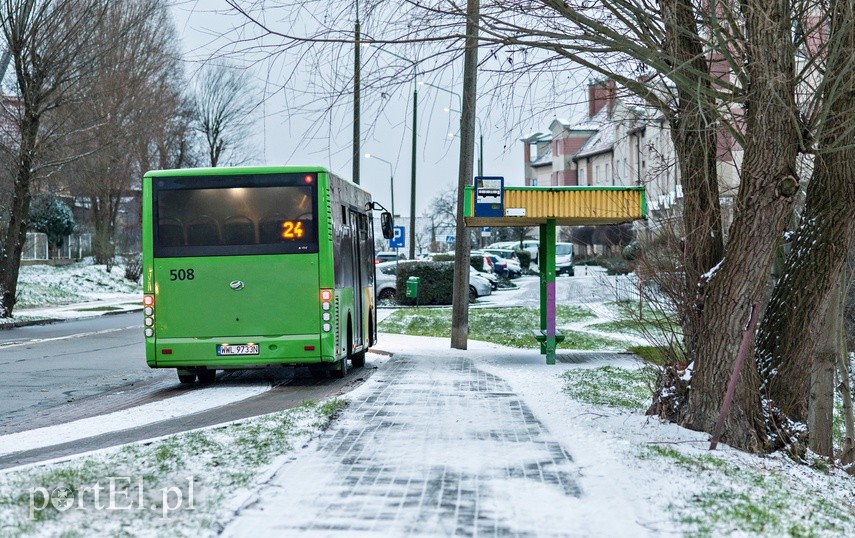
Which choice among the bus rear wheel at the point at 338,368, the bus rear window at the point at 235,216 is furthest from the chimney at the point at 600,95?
the bus rear wheel at the point at 338,368

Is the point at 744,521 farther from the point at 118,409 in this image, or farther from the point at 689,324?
the point at 118,409

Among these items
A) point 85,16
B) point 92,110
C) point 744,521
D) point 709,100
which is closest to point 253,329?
point 709,100

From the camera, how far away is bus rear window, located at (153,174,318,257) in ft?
52.3

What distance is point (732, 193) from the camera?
11.8m

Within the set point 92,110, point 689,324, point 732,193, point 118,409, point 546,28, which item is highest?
point 92,110

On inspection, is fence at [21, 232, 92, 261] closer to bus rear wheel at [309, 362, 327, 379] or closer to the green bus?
bus rear wheel at [309, 362, 327, 379]

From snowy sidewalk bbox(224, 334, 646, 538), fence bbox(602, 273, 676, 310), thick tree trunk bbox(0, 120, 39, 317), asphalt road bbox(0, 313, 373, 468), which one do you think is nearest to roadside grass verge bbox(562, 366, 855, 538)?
snowy sidewalk bbox(224, 334, 646, 538)

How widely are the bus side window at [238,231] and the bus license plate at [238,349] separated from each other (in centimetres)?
143

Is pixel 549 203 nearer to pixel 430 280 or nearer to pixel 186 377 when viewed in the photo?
pixel 186 377

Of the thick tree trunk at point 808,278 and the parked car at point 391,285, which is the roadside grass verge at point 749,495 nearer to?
the thick tree trunk at point 808,278

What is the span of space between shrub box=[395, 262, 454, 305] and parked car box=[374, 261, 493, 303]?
9.03ft

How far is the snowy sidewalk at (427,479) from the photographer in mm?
6242

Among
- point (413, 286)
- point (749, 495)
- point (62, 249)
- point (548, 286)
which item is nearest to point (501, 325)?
point (413, 286)

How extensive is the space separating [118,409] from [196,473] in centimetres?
614
